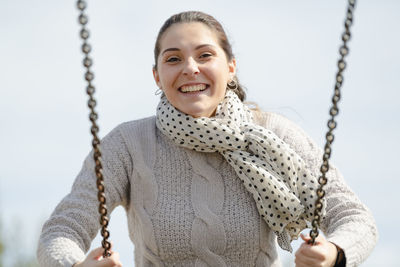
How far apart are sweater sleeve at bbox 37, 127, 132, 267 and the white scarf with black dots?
0.27 meters

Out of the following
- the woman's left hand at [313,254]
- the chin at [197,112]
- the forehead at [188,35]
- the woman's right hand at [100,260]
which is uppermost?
the forehead at [188,35]

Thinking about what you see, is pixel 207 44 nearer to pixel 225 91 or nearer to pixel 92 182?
pixel 225 91

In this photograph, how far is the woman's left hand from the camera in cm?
318

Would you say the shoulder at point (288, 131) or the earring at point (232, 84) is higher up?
the earring at point (232, 84)

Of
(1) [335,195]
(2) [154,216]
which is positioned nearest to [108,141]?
(2) [154,216]

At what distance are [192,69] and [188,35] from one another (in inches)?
7.5

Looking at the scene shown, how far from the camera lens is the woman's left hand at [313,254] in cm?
318

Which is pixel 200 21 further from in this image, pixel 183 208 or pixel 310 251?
pixel 310 251

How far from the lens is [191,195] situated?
3.80m

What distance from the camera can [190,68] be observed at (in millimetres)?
3744


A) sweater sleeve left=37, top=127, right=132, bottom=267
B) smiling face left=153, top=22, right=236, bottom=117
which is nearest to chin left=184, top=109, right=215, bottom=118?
smiling face left=153, top=22, right=236, bottom=117

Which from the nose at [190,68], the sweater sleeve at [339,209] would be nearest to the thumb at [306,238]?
the sweater sleeve at [339,209]

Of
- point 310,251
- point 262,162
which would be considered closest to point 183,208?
point 262,162

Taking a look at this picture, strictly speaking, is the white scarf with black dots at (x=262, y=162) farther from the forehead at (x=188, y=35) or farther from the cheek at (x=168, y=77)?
the forehead at (x=188, y=35)
